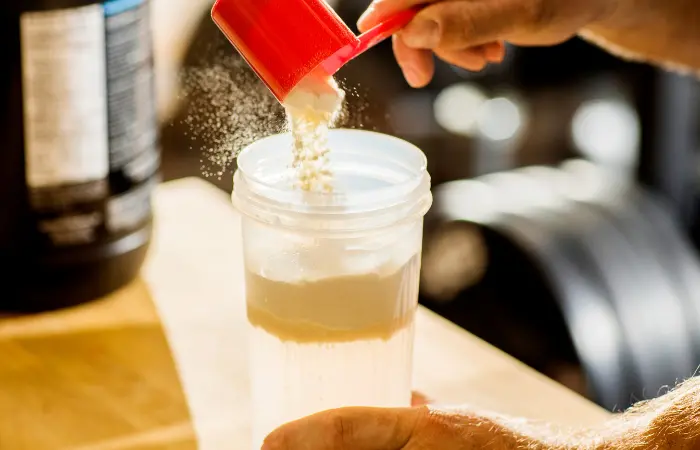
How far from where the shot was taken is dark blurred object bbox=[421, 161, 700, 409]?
1424 millimetres

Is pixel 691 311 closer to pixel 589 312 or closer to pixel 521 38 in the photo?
pixel 589 312

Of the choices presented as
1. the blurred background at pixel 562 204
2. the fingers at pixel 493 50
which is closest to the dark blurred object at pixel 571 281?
the blurred background at pixel 562 204

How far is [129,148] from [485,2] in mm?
345

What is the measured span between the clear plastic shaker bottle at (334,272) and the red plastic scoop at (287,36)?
0.07 metres

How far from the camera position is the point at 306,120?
610 mm

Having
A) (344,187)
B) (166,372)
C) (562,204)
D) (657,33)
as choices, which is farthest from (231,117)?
(562,204)

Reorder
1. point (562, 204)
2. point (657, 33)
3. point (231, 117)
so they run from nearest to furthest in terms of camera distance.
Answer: point (231, 117)
point (657, 33)
point (562, 204)

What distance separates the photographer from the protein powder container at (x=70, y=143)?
844 mm

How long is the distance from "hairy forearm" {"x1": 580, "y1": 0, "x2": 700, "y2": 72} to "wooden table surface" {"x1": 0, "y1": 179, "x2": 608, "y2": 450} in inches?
13.3

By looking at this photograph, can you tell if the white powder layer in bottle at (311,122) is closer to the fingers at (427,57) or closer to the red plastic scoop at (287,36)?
the red plastic scoop at (287,36)

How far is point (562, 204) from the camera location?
160 centimetres

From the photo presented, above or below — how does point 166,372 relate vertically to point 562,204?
above

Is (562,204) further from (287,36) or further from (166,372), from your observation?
(287,36)

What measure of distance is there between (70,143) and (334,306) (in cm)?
37
